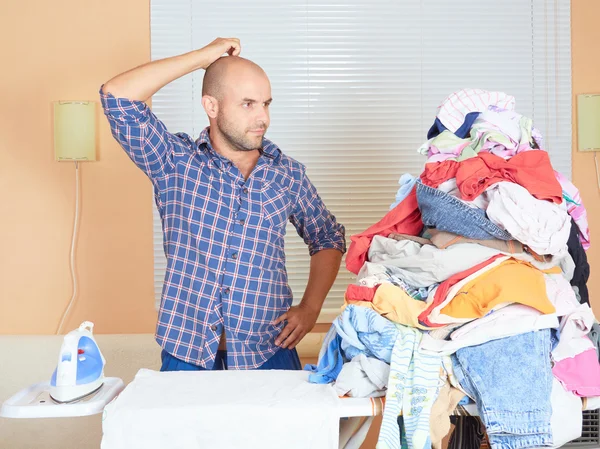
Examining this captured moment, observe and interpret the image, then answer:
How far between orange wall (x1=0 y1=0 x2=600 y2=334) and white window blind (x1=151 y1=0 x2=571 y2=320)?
0.20 meters

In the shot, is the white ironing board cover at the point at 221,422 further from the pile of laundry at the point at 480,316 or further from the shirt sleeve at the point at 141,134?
the shirt sleeve at the point at 141,134

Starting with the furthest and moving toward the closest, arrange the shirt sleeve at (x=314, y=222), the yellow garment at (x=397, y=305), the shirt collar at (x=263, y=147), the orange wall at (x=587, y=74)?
the orange wall at (x=587, y=74) → the shirt sleeve at (x=314, y=222) → the shirt collar at (x=263, y=147) → the yellow garment at (x=397, y=305)

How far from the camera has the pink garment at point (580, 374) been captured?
56.3 inches

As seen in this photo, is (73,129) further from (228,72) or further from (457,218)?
(457,218)

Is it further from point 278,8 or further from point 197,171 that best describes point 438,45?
point 197,171

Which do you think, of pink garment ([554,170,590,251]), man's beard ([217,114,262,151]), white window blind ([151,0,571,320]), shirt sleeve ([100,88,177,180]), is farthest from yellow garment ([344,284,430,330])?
white window blind ([151,0,571,320])

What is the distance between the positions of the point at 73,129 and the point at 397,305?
6.96 feet

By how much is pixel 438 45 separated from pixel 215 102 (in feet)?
5.34

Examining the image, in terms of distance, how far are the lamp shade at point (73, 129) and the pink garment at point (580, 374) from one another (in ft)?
7.68

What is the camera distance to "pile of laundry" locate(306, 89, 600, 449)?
4.58 ft

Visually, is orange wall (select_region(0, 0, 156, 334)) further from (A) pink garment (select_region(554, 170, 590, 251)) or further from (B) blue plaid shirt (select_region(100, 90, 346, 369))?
(A) pink garment (select_region(554, 170, 590, 251))

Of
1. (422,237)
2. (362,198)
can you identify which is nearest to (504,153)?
(422,237)

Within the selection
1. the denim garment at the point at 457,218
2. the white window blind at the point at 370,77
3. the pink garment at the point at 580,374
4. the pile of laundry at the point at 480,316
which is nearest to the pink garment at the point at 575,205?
the pile of laundry at the point at 480,316

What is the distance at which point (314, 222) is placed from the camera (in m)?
2.21
